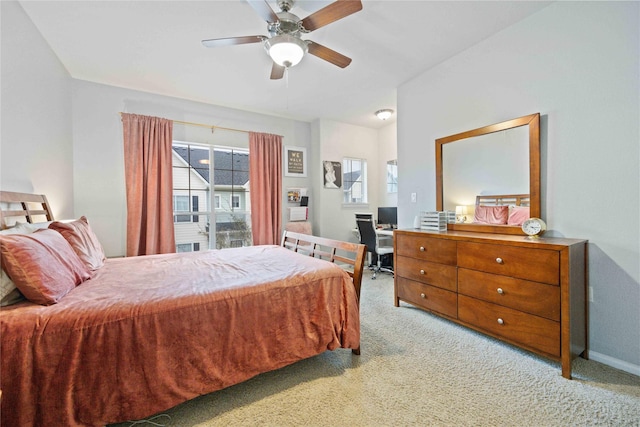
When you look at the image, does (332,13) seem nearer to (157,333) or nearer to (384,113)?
(157,333)

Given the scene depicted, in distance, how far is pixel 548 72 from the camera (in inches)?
81.4

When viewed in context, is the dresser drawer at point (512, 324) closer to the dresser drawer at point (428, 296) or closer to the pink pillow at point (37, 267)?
the dresser drawer at point (428, 296)

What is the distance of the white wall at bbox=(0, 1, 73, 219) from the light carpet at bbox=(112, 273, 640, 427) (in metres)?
2.10

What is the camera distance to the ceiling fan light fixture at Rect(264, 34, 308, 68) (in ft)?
6.07

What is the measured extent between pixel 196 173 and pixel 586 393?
14.6ft

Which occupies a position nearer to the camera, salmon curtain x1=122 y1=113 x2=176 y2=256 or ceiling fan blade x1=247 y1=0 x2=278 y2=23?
ceiling fan blade x1=247 y1=0 x2=278 y2=23

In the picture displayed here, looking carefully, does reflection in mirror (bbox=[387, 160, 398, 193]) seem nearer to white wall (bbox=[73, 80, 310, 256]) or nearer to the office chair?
the office chair

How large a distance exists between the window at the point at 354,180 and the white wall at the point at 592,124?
261 centimetres

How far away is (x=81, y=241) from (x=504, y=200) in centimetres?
345

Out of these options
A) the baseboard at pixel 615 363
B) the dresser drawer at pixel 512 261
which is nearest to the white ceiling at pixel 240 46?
the dresser drawer at pixel 512 261

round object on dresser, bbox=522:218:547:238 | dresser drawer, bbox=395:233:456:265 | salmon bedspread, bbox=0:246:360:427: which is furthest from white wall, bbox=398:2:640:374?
salmon bedspread, bbox=0:246:360:427

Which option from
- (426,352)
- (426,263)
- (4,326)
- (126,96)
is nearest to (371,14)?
(426,263)

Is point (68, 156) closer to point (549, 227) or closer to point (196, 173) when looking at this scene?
point (196, 173)

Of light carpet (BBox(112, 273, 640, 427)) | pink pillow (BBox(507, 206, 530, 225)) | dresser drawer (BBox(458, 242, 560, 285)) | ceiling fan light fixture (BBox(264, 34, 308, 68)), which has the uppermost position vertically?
ceiling fan light fixture (BBox(264, 34, 308, 68))
